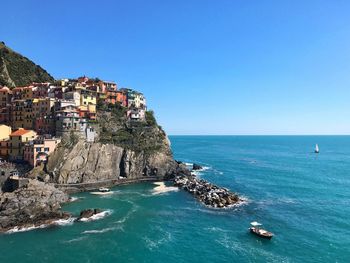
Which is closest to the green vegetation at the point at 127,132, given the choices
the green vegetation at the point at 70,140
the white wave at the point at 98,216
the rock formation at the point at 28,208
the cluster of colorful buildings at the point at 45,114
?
the cluster of colorful buildings at the point at 45,114

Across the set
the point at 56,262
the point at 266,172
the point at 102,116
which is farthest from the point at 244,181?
the point at 56,262

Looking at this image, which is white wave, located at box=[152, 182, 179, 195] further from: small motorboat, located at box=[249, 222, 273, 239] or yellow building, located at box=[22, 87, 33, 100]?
yellow building, located at box=[22, 87, 33, 100]

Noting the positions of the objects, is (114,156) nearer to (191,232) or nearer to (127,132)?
(127,132)

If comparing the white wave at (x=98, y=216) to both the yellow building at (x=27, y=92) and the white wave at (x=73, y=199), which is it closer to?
the white wave at (x=73, y=199)

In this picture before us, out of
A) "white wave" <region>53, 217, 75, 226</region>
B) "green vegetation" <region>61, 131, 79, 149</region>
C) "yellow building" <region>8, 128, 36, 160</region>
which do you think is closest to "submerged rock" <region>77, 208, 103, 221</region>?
"white wave" <region>53, 217, 75, 226</region>

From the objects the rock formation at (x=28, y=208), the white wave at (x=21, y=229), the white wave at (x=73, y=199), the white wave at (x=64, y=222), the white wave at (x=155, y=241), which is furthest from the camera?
the white wave at (x=73, y=199)

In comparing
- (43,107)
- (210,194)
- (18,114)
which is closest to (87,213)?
(210,194)
